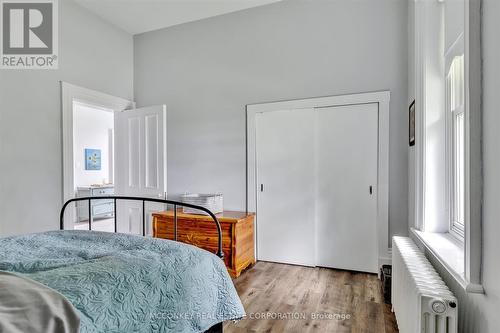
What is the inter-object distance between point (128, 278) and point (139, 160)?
2.77m

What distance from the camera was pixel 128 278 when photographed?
108cm

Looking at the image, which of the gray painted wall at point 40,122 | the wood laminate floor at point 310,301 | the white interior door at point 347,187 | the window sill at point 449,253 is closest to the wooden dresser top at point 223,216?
the wood laminate floor at point 310,301

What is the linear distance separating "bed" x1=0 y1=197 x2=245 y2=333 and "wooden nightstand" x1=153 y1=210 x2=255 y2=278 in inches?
54.7

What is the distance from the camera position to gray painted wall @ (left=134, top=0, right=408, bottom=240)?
2865 mm

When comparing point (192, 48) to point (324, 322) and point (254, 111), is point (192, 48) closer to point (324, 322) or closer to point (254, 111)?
point (254, 111)

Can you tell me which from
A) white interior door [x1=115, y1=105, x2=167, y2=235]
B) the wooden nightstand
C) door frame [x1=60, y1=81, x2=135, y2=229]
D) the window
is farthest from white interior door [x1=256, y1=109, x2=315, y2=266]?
door frame [x1=60, y1=81, x2=135, y2=229]

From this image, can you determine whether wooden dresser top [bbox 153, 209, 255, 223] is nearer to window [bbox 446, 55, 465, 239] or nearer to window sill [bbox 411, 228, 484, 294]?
window sill [bbox 411, 228, 484, 294]

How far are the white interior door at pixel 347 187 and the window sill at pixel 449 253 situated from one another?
95cm

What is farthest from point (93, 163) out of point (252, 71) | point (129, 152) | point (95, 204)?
point (252, 71)

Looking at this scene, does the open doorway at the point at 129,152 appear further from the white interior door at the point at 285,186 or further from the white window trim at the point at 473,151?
the white window trim at the point at 473,151

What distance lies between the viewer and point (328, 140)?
311cm

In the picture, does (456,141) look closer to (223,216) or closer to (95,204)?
(223,216)

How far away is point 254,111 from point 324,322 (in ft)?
7.46

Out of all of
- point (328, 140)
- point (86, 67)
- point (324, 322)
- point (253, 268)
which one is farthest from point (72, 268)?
point (86, 67)
